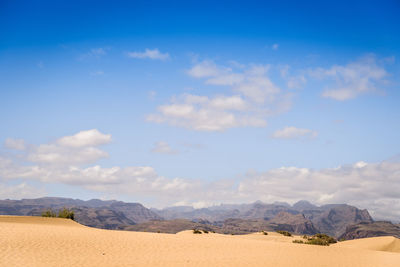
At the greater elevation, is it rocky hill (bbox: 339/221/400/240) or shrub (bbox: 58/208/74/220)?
shrub (bbox: 58/208/74/220)

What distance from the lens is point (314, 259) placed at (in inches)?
870

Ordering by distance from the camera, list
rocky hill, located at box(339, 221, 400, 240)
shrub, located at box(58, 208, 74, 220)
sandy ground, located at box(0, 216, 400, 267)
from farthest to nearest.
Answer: rocky hill, located at box(339, 221, 400, 240) → shrub, located at box(58, 208, 74, 220) → sandy ground, located at box(0, 216, 400, 267)

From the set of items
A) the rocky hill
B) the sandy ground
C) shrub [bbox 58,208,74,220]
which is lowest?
the rocky hill

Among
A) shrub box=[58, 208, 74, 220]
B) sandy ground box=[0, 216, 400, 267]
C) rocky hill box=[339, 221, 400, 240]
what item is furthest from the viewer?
rocky hill box=[339, 221, 400, 240]

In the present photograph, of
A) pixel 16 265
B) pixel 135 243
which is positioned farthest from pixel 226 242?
pixel 16 265

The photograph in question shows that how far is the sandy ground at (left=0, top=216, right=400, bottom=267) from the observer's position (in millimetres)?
18984

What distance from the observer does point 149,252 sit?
21766 millimetres

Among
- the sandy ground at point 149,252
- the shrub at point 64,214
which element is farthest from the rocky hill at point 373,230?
the sandy ground at point 149,252

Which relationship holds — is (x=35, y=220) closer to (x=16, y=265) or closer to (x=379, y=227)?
(x=16, y=265)

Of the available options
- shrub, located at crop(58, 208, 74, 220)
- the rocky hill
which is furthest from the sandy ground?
the rocky hill

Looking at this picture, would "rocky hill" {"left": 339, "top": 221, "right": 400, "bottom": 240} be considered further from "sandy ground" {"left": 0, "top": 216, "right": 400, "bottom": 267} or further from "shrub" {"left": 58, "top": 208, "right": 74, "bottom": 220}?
"sandy ground" {"left": 0, "top": 216, "right": 400, "bottom": 267}

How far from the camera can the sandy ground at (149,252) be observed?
62.3 ft

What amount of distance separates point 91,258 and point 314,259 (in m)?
13.8

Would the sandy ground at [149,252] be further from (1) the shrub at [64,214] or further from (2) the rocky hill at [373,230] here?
(2) the rocky hill at [373,230]
